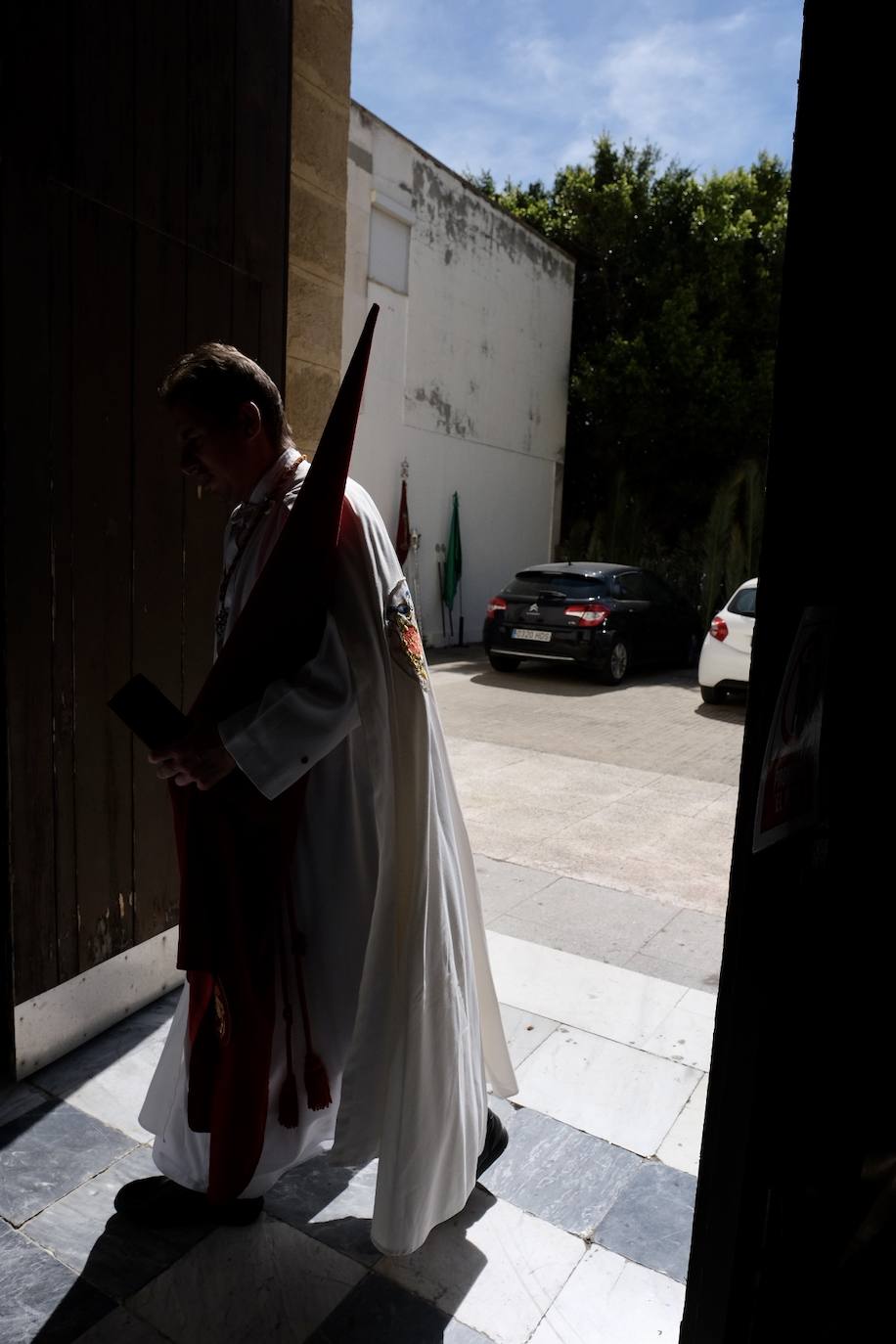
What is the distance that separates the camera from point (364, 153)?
12.3 m

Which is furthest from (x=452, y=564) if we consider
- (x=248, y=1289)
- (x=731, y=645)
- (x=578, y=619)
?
(x=248, y=1289)

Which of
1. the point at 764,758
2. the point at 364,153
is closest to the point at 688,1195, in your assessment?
the point at 764,758

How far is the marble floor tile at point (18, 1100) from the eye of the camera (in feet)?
8.41

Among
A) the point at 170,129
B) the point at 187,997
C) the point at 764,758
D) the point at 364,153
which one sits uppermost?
the point at 364,153

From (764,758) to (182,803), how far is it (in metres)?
1.30

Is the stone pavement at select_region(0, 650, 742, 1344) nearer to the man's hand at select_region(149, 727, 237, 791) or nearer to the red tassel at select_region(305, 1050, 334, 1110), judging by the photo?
the red tassel at select_region(305, 1050, 334, 1110)

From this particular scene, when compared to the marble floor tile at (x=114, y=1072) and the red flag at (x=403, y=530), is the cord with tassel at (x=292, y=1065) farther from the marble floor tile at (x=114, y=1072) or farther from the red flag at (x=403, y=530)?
the red flag at (x=403, y=530)

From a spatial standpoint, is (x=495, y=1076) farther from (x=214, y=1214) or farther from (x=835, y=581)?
(x=835, y=581)

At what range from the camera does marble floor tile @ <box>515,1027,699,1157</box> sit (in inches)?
103

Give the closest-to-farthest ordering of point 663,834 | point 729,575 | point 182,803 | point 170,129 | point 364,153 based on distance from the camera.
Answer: point 182,803
point 170,129
point 663,834
point 364,153
point 729,575

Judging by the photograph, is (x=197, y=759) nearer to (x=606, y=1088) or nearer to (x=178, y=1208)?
(x=178, y=1208)

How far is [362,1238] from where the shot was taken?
7.15ft

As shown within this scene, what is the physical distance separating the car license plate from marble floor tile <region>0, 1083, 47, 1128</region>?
363 inches

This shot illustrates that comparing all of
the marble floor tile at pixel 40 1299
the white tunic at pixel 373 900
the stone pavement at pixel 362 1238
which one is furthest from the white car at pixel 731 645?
the marble floor tile at pixel 40 1299
